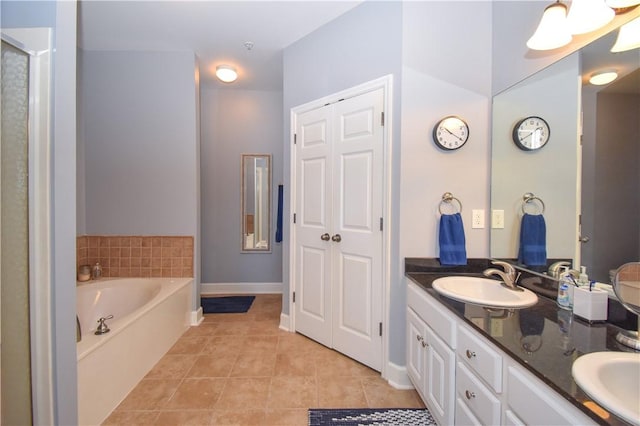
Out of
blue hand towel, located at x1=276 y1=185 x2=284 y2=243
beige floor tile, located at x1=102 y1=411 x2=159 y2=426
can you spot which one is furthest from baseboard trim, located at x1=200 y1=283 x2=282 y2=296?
beige floor tile, located at x1=102 y1=411 x2=159 y2=426

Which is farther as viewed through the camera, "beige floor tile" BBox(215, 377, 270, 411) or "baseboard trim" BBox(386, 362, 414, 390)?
"baseboard trim" BBox(386, 362, 414, 390)

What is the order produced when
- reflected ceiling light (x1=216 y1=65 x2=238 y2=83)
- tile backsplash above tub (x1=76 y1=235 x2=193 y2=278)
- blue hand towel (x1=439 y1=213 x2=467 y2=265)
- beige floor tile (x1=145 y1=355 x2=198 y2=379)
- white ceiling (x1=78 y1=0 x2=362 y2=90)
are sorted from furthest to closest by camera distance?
reflected ceiling light (x1=216 y1=65 x2=238 y2=83) → tile backsplash above tub (x1=76 y1=235 x2=193 y2=278) → white ceiling (x1=78 y1=0 x2=362 y2=90) → beige floor tile (x1=145 y1=355 x2=198 y2=379) → blue hand towel (x1=439 y1=213 x2=467 y2=265)

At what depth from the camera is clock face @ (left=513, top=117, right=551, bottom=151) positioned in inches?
59.6

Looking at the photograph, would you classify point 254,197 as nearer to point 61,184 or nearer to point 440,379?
point 61,184

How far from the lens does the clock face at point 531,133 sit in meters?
1.51

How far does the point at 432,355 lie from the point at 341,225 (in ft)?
3.59

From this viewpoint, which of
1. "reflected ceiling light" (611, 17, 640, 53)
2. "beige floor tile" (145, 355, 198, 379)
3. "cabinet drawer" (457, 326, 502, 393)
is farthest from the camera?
"beige floor tile" (145, 355, 198, 379)

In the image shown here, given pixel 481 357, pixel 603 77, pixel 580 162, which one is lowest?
pixel 481 357

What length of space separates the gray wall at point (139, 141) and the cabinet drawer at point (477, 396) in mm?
2524

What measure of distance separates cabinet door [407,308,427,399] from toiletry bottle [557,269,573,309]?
2.05 feet

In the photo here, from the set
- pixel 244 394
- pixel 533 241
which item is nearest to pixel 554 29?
pixel 533 241

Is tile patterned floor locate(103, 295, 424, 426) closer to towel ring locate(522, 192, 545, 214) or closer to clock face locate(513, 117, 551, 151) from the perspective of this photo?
towel ring locate(522, 192, 545, 214)

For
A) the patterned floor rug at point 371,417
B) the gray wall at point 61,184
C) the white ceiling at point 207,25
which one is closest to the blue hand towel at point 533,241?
the patterned floor rug at point 371,417

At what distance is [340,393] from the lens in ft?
5.80
